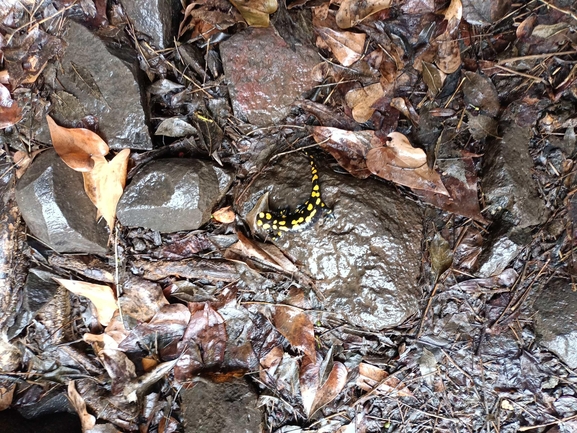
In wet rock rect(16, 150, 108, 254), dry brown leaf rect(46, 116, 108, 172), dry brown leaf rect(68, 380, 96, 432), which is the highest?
dry brown leaf rect(46, 116, 108, 172)

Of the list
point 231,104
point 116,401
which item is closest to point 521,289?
point 231,104

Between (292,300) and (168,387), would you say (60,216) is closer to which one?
(168,387)

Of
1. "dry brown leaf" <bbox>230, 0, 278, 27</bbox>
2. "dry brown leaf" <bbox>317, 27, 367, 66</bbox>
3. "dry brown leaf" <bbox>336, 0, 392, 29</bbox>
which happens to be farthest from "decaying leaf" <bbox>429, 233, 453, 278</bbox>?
"dry brown leaf" <bbox>230, 0, 278, 27</bbox>

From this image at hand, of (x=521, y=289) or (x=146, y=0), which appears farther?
(x=521, y=289)

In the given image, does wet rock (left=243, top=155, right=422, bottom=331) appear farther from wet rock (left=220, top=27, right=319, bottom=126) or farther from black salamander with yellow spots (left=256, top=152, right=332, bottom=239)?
wet rock (left=220, top=27, right=319, bottom=126)

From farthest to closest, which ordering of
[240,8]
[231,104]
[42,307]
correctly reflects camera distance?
[42,307] → [231,104] → [240,8]

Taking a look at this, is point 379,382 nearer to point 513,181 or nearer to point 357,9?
point 513,181

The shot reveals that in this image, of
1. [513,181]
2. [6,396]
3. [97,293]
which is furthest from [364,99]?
[6,396]

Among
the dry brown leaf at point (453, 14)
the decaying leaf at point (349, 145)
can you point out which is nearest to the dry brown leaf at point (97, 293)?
the decaying leaf at point (349, 145)
